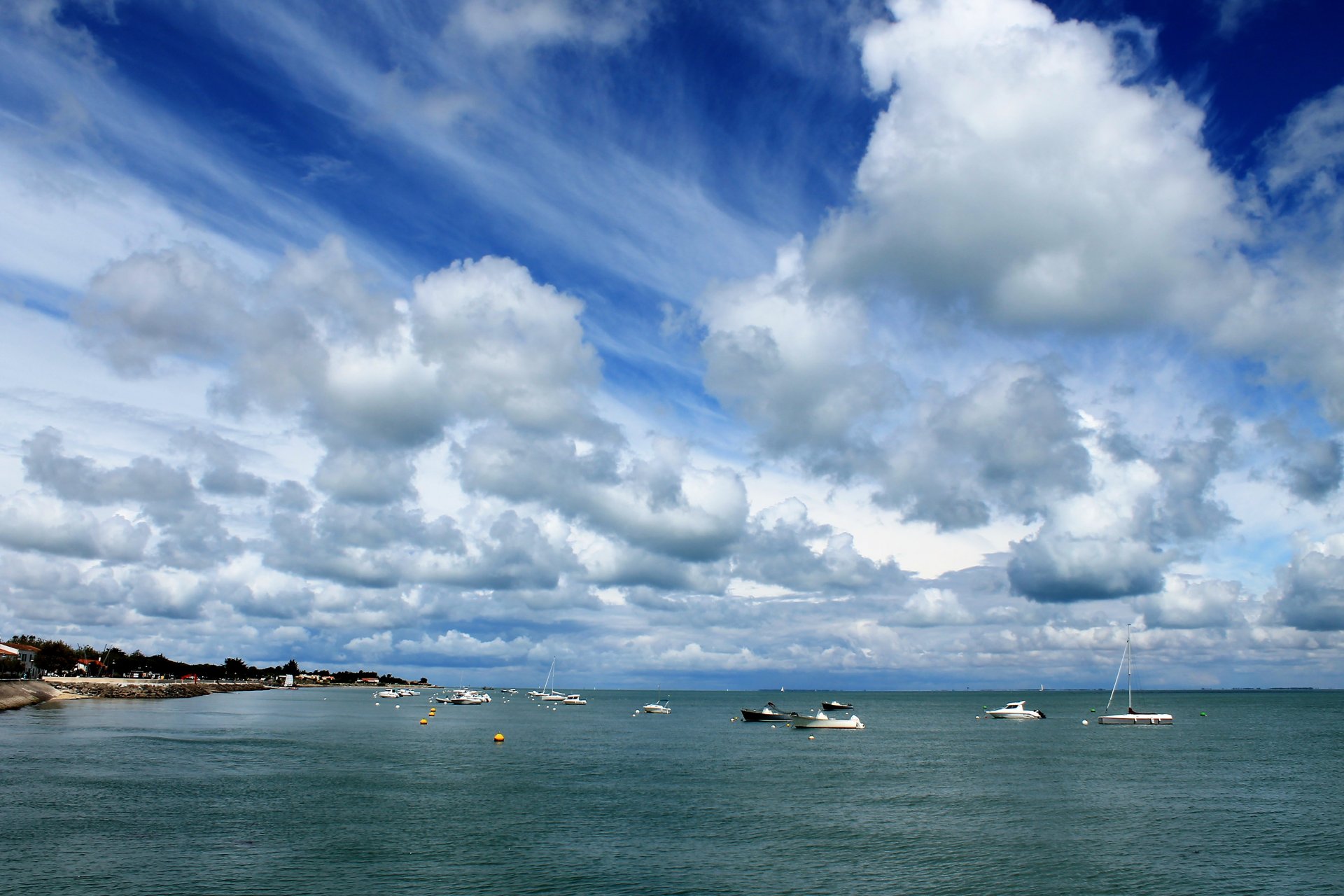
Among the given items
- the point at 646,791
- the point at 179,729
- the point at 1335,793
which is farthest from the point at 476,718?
the point at 1335,793

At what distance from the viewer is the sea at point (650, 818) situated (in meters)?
41.3

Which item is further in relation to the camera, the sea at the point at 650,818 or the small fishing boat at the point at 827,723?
the small fishing boat at the point at 827,723

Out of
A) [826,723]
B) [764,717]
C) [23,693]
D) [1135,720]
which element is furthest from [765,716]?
[23,693]

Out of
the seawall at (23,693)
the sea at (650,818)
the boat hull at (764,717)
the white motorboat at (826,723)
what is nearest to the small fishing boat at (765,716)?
the boat hull at (764,717)

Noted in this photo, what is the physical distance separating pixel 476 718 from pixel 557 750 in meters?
88.0

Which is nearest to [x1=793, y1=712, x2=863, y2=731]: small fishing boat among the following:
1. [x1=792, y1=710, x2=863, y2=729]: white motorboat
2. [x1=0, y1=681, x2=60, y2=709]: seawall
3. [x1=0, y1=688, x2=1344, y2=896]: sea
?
[x1=792, y1=710, x2=863, y2=729]: white motorboat

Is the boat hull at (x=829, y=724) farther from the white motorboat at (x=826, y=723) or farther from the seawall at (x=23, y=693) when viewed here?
the seawall at (x=23, y=693)

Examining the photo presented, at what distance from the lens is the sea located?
41281 mm

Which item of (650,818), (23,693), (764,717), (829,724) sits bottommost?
(764,717)

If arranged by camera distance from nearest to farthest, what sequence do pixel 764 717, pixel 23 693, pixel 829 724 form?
pixel 829 724 < pixel 23 693 < pixel 764 717

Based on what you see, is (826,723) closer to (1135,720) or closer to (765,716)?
(765,716)

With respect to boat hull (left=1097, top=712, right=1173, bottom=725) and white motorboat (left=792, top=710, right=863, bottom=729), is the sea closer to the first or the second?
white motorboat (left=792, top=710, right=863, bottom=729)

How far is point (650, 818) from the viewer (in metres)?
57.3

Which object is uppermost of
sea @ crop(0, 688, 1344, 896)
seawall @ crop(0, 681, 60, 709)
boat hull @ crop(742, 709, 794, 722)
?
seawall @ crop(0, 681, 60, 709)
